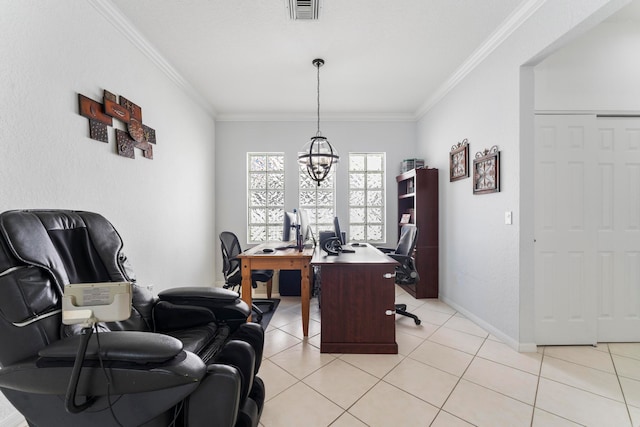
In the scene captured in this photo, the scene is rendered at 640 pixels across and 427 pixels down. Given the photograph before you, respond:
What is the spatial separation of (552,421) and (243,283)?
2.45 meters

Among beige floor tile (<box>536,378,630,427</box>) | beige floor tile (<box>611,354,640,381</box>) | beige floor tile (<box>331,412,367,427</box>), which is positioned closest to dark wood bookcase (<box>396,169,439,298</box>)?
beige floor tile (<box>611,354,640,381</box>)

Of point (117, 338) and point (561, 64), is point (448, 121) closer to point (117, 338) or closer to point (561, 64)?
point (561, 64)

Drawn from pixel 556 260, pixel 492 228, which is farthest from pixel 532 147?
pixel 556 260

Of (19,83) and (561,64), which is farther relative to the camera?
(561,64)

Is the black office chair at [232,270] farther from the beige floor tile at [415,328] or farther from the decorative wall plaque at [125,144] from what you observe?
the beige floor tile at [415,328]

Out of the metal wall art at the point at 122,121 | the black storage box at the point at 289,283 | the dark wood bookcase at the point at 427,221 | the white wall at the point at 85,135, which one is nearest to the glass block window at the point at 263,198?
the black storage box at the point at 289,283

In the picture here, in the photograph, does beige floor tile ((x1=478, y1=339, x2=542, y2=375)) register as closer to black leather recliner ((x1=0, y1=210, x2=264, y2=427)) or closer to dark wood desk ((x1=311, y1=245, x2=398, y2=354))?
dark wood desk ((x1=311, y1=245, x2=398, y2=354))

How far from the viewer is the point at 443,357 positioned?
2.19 metres

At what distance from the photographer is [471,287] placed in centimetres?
297

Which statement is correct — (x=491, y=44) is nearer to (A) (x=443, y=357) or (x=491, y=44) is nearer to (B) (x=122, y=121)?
(A) (x=443, y=357)

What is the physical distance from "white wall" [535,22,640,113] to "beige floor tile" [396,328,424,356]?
94.5 inches

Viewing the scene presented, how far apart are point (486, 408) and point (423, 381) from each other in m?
0.39

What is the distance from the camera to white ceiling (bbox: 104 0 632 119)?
7.02ft

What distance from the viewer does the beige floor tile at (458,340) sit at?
235 centimetres
